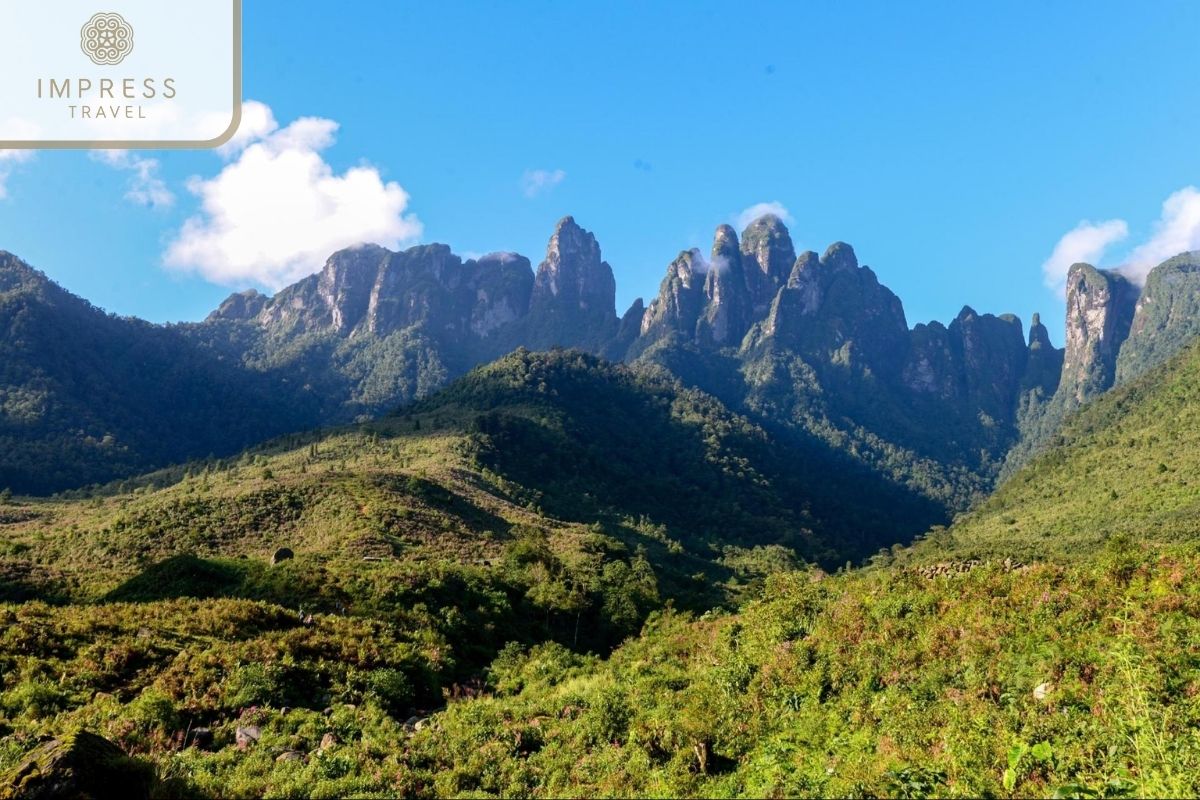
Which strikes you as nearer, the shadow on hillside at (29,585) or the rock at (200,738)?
the rock at (200,738)

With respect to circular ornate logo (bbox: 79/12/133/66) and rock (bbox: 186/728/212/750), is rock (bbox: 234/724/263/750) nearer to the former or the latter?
rock (bbox: 186/728/212/750)

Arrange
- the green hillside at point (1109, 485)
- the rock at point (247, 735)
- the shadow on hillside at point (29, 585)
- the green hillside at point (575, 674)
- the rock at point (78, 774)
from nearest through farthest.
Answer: the rock at point (78, 774)
the green hillside at point (575, 674)
the rock at point (247, 735)
the shadow on hillside at point (29, 585)
the green hillside at point (1109, 485)

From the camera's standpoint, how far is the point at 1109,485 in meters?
98.2

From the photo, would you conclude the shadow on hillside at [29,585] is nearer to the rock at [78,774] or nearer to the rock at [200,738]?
the rock at [200,738]

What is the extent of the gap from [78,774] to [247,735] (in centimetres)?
529

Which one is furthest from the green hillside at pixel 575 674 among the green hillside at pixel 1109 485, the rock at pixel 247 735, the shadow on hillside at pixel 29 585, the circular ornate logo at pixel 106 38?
the green hillside at pixel 1109 485

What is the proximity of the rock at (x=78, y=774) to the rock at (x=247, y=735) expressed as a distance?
11.2 feet

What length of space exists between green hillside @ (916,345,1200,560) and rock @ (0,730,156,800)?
63313 millimetres

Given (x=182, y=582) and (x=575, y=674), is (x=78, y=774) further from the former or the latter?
(x=182, y=582)

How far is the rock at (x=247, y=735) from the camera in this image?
47.4 ft

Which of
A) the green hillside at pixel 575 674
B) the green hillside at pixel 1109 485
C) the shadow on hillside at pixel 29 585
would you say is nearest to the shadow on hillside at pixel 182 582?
the green hillside at pixel 575 674

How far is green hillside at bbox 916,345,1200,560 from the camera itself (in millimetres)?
73375

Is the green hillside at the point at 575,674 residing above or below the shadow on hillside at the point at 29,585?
below

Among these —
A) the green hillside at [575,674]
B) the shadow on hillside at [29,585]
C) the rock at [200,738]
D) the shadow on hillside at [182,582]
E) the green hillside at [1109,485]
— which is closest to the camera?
the green hillside at [575,674]
